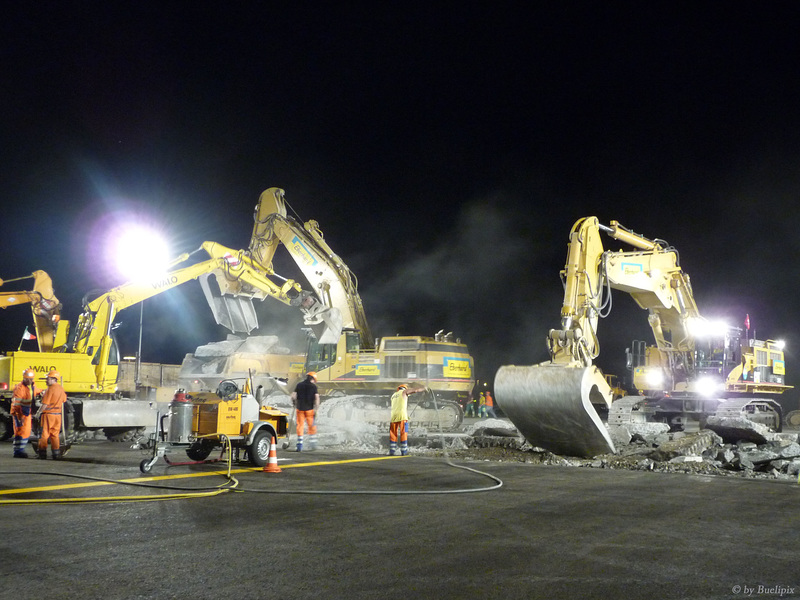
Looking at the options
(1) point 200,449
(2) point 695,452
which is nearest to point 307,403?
(1) point 200,449

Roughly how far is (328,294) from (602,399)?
35.5ft

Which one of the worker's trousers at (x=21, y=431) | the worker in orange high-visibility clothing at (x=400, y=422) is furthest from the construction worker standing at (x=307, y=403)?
the worker's trousers at (x=21, y=431)

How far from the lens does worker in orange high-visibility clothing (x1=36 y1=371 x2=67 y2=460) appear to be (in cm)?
1263

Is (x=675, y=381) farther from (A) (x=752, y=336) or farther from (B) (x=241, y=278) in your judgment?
(B) (x=241, y=278)

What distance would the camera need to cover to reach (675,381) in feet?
64.5

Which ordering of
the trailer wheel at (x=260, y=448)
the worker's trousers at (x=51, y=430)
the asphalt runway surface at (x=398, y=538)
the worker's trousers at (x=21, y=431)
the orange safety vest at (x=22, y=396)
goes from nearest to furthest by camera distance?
the asphalt runway surface at (x=398, y=538) < the trailer wheel at (x=260, y=448) < the worker's trousers at (x=51, y=430) < the worker's trousers at (x=21, y=431) < the orange safety vest at (x=22, y=396)

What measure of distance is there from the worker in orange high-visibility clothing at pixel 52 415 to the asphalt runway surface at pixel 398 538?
111 inches

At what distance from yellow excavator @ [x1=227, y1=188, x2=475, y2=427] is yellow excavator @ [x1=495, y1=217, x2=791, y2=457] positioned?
4.77m

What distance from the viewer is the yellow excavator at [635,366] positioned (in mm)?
12453

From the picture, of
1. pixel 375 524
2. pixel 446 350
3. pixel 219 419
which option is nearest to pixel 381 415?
pixel 446 350

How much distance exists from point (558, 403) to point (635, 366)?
9449 mm

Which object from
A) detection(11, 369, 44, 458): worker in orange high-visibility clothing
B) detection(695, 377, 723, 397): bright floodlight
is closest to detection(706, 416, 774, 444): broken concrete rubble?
detection(695, 377, 723, 397): bright floodlight

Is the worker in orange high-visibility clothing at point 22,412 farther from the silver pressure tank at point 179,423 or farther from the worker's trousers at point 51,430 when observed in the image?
the silver pressure tank at point 179,423

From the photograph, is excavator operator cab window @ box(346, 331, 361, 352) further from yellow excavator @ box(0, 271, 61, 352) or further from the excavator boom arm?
yellow excavator @ box(0, 271, 61, 352)
